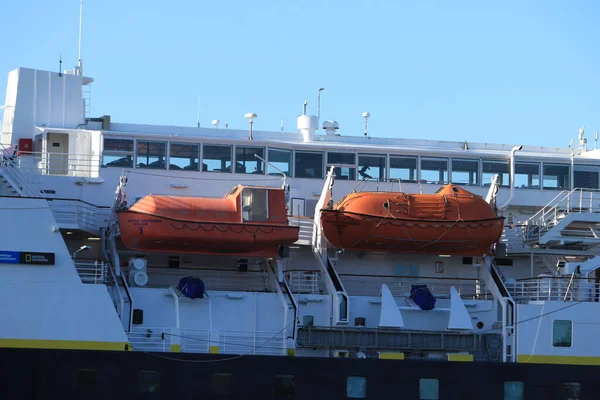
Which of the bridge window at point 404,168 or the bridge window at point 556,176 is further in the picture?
the bridge window at point 556,176

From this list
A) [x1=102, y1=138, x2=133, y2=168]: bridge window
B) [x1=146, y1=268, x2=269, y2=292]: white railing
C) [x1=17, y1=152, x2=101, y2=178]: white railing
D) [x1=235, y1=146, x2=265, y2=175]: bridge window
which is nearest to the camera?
[x1=146, y1=268, x2=269, y2=292]: white railing

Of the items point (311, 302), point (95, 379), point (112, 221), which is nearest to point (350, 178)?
point (311, 302)

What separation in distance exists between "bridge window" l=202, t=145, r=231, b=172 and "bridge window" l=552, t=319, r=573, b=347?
903 cm

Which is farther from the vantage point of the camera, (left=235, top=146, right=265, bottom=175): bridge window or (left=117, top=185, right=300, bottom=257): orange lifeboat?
(left=235, top=146, right=265, bottom=175): bridge window

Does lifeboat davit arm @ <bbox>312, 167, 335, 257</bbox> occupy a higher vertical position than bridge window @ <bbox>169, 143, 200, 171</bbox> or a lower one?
lower

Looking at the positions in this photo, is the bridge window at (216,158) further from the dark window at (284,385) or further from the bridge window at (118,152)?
the dark window at (284,385)

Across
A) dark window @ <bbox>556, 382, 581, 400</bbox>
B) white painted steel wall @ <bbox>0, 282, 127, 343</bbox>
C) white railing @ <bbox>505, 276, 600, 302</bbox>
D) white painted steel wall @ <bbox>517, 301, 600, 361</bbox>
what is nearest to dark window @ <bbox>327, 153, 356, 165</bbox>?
white railing @ <bbox>505, 276, 600, 302</bbox>

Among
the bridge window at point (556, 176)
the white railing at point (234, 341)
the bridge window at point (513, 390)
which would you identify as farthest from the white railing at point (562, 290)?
the white railing at point (234, 341)

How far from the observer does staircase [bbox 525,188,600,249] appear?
2798 centimetres

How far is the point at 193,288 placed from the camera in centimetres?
2491

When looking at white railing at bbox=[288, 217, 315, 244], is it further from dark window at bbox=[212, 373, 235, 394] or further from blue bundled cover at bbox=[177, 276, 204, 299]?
dark window at bbox=[212, 373, 235, 394]

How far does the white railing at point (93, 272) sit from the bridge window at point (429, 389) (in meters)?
7.38

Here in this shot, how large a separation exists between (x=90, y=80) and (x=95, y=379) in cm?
1134

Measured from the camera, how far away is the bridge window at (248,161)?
2853 cm
